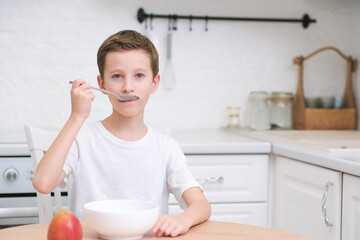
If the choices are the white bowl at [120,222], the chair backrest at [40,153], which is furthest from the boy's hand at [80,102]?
the chair backrest at [40,153]

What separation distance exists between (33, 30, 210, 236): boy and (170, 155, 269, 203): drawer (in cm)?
56

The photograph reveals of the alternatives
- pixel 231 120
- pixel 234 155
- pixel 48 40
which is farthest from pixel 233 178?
pixel 48 40

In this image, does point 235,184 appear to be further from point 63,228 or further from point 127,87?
point 63,228

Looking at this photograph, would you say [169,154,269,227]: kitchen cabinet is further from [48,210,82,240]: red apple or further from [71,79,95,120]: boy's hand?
[48,210,82,240]: red apple

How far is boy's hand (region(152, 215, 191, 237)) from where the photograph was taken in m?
0.84

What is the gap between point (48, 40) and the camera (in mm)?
2248

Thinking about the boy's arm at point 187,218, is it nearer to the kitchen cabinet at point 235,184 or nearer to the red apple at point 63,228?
the red apple at point 63,228

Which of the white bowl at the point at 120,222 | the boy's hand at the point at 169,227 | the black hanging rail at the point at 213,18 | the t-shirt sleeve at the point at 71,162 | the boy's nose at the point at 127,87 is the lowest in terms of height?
the boy's hand at the point at 169,227

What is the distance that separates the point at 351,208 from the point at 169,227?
756 millimetres

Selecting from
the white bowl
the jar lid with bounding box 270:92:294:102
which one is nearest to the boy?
the white bowl

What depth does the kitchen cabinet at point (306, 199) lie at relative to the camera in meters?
1.46

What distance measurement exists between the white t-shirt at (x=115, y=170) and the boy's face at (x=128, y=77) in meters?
0.11

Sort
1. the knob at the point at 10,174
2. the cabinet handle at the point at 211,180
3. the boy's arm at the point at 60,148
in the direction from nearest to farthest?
the boy's arm at the point at 60,148
the knob at the point at 10,174
the cabinet handle at the point at 211,180

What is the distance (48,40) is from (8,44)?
191 mm
